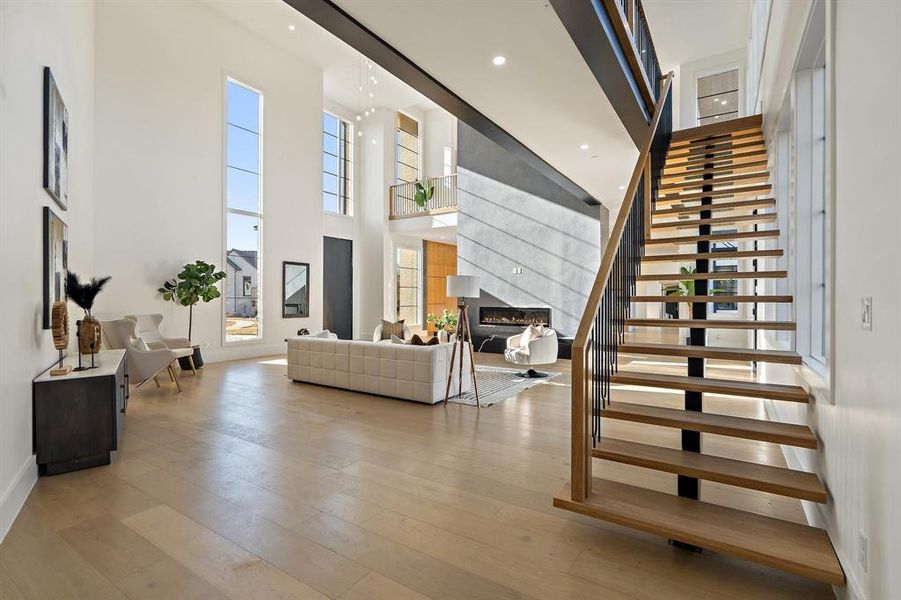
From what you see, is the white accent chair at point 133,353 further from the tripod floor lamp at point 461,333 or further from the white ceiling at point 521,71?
the white ceiling at point 521,71

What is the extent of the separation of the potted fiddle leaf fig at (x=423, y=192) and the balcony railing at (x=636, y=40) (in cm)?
638

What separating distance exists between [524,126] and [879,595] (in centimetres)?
494

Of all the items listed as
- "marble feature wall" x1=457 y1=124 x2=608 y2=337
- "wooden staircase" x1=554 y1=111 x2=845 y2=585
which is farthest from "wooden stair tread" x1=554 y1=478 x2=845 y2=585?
"marble feature wall" x1=457 y1=124 x2=608 y2=337

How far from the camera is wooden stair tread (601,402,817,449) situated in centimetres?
223

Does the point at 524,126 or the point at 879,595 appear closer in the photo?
the point at 879,595

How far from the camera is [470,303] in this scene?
983cm

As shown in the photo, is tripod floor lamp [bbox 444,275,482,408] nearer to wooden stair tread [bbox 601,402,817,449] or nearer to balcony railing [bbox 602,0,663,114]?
wooden stair tread [bbox 601,402,817,449]

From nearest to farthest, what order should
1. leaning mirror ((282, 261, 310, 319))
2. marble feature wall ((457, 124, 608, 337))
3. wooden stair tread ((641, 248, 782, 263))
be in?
wooden stair tread ((641, 248, 782, 263)) < marble feature wall ((457, 124, 608, 337)) < leaning mirror ((282, 261, 310, 319))

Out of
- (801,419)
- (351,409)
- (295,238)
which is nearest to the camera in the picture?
(801,419)

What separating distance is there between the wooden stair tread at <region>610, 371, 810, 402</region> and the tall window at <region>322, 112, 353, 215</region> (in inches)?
398

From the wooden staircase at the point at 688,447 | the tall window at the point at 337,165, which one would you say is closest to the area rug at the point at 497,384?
the wooden staircase at the point at 688,447

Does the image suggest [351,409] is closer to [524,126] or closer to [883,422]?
[524,126]

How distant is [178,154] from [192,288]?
237cm

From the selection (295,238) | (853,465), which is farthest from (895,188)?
(295,238)
